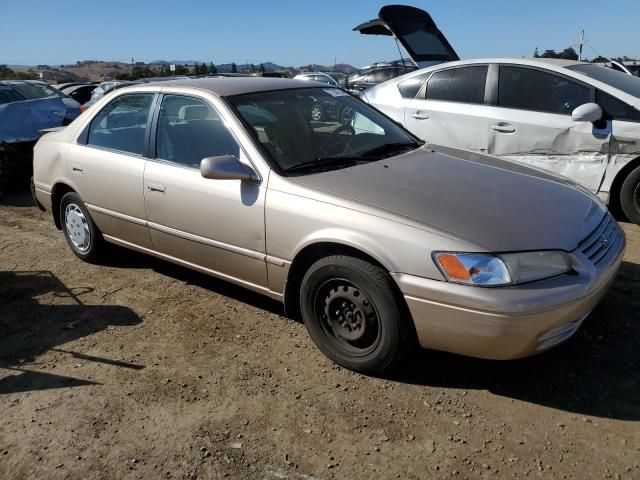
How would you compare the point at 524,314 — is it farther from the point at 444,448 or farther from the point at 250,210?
the point at 250,210

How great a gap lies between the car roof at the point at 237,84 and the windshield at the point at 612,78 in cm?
307

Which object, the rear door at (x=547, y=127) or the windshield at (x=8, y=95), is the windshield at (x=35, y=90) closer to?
the windshield at (x=8, y=95)

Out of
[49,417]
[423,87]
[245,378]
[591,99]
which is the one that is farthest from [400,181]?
[423,87]

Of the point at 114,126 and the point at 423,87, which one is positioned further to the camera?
the point at 423,87

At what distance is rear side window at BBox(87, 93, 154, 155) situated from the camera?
4215 mm

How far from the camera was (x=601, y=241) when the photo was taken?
3.07 metres

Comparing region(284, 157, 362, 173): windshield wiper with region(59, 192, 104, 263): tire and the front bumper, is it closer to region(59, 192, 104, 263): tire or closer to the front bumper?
the front bumper

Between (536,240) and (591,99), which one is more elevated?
(591,99)

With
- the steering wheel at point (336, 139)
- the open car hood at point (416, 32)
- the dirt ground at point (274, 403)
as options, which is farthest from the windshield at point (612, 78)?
the steering wheel at point (336, 139)

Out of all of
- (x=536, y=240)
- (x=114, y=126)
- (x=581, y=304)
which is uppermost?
(x=114, y=126)

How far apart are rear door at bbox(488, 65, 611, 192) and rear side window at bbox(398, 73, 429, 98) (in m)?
0.93

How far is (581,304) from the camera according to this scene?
2.73 m

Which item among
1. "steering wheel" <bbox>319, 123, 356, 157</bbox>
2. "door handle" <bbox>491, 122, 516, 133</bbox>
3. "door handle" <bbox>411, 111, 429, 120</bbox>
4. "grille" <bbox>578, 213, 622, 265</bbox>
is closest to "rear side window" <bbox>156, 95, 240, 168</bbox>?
"steering wheel" <bbox>319, 123, 356, 157</bbox>

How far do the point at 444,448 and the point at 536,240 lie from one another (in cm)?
107
